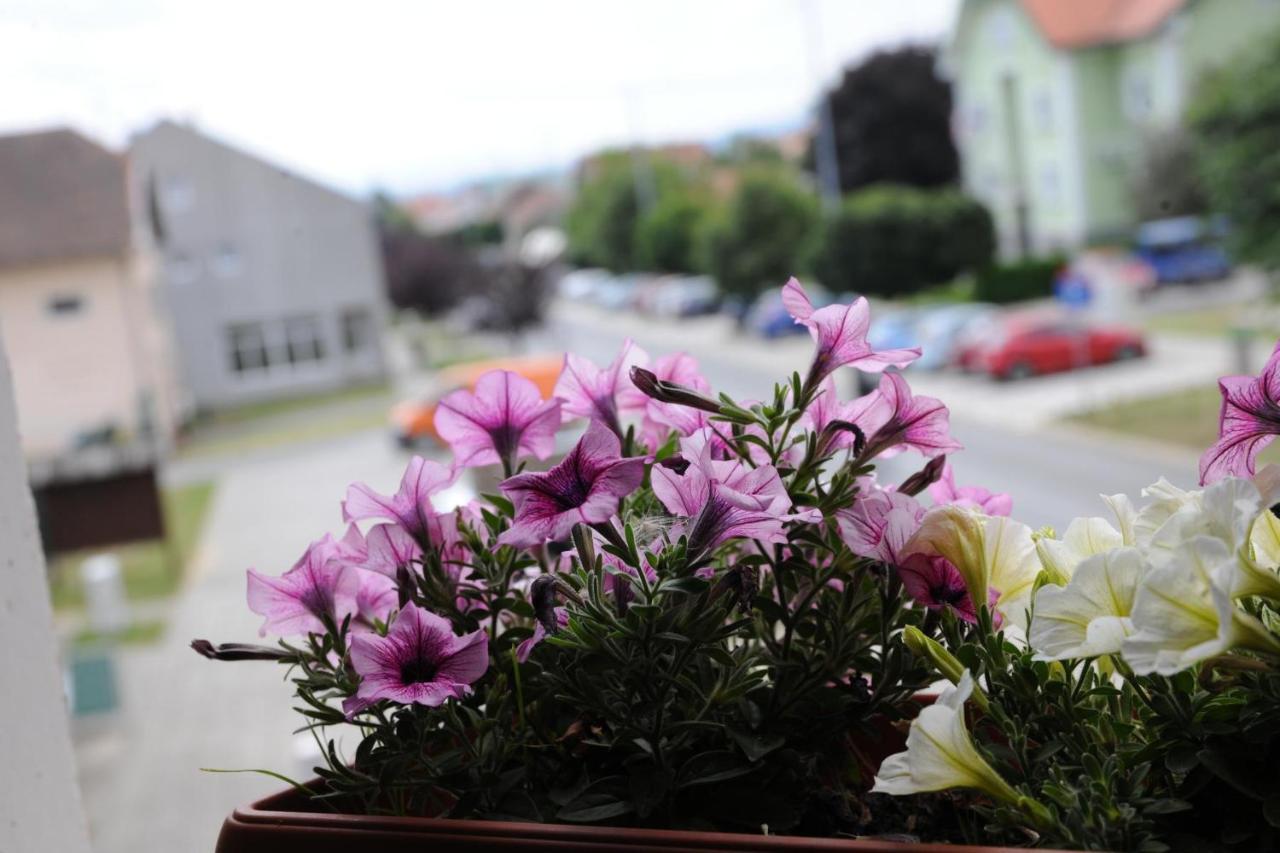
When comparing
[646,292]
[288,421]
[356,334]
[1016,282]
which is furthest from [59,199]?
[646,292]

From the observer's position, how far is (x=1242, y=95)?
5555 mm

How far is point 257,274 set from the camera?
1270cm

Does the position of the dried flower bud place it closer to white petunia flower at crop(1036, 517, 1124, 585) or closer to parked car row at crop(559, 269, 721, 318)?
white petunia flower at crop(1036, 517, 1124, 585)

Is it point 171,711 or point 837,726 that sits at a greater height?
point 837,726

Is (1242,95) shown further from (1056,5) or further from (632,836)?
(1056,5)

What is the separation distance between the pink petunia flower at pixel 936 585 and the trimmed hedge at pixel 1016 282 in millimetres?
13192

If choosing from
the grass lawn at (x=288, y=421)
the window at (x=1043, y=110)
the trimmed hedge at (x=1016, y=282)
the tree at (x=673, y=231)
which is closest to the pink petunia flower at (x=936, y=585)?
the grass lawn at (x=288, y=421)

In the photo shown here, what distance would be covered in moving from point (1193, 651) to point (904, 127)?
17.2 meters

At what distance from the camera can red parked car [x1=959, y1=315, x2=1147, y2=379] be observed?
28.5 ft

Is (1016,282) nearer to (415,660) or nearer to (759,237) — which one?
(759,237)

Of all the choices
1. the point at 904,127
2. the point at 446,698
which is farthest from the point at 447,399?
the point at 904,127

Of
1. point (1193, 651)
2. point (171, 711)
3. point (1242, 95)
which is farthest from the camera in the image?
point (1242, 95)

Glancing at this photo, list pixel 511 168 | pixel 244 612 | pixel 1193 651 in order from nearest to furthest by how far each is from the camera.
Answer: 1. pixel 1193 651
2. pixel 244 612
3. pixel 511 168

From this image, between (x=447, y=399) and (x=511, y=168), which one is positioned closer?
(x=447, y=399)
